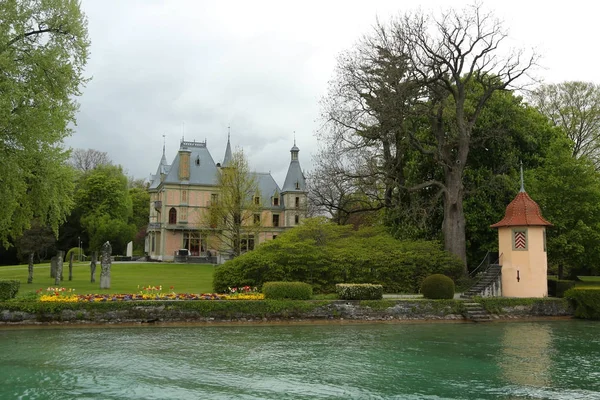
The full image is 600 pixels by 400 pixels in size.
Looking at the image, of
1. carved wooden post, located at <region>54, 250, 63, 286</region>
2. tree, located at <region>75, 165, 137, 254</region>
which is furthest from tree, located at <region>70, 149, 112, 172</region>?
carved wooden post, located at <region>54, 250, 63, 286</region>

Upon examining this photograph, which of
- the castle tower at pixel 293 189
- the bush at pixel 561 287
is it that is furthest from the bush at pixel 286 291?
the castle tower at pixel 293 189

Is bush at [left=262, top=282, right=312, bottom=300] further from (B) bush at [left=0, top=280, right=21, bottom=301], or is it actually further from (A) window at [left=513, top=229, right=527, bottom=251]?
(A) window at [left=513, top=229, right=527, bottom=251]

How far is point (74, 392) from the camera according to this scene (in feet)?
34.1

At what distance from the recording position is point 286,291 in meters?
21.4

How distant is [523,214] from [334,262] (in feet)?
29.2

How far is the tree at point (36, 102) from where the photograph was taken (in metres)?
21.7

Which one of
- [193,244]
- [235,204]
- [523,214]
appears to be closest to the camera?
[523,214]

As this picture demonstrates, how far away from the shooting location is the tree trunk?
91.6 ft

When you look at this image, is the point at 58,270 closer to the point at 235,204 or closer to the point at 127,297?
the point at 127,297

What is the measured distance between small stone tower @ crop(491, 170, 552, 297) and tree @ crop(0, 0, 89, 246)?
68.4ft

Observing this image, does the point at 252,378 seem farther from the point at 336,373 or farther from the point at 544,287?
the point at 544,287

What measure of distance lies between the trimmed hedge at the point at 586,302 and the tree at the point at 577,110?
20.1 metres

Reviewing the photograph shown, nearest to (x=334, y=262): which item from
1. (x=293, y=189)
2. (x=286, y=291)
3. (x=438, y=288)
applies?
(x=286, y=291)

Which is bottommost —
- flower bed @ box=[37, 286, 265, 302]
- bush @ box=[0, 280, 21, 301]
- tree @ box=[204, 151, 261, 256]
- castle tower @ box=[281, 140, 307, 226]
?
flower bed @ box=[37, 286, 265, 302]
